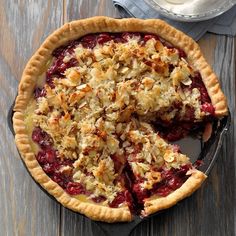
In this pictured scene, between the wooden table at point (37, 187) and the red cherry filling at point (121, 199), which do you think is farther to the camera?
the wooden table at point (37, 187)

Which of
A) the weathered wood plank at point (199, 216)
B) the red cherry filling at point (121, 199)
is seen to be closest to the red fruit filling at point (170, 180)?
the red cherry filling at point (121, 199)

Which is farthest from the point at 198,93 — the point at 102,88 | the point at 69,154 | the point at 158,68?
the point at 69,154

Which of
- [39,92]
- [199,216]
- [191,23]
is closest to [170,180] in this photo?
[199,216]

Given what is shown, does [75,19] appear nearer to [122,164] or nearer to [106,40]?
[106,40]

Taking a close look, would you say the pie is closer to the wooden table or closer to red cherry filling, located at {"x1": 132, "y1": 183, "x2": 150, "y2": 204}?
red cherry filling, located at {"x1": 132, "y1": 183, "x2": 150, "y2": 204}

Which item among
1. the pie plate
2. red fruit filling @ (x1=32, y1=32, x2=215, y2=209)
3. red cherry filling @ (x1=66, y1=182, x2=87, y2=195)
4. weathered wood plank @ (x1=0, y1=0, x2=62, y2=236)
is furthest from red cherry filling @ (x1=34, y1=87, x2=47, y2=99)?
red cherry filling @ (x1=66, y1=182, x2=87, y2=195)

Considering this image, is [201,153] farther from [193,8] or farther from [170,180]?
[193,8]

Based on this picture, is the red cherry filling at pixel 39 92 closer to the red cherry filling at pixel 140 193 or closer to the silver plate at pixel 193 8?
the red cherry filling at pixel 140 193
